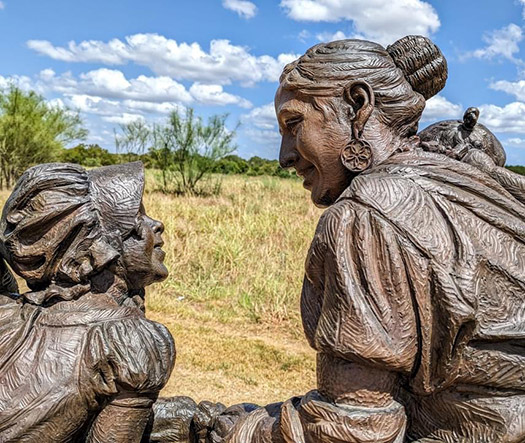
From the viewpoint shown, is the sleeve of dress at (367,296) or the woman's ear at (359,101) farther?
the woman's ear at (359,101)

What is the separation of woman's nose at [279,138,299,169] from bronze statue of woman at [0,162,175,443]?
51cm

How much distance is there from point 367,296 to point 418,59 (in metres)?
0.70

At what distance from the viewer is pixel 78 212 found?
1772 millimetres

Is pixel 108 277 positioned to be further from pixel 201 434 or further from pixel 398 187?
pixel 398 187

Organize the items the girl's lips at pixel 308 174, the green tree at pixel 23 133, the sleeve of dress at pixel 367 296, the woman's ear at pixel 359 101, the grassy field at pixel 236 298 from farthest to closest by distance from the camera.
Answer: the green tree at pixel 23 133 → the grassy field at pixel 236 298 → the girl's lips at pixel 308 174 → the woman's ear at pixel 359 101 → the sleeve of dress at pixel 367 296

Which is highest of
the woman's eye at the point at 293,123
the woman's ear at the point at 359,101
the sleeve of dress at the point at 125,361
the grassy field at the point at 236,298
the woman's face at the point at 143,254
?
the woman's ear at the point at 359,101

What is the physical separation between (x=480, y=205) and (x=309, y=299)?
1.63 ft

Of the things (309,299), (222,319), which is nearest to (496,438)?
(309,299)

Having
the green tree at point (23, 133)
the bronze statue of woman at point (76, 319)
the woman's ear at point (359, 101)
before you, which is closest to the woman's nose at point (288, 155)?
the woman's ear at point (359, 101)

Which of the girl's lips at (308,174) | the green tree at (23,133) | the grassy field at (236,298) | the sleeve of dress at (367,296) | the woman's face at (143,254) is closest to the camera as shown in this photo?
the sleeve of dress at (367,296)

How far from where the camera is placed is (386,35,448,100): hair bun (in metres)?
1.56

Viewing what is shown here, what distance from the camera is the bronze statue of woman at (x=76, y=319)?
1.69m

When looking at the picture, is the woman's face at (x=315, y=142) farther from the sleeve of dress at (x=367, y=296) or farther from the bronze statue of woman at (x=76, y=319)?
the bronze statue of woman at (x=76, y=319)

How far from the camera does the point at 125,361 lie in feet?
5.65
